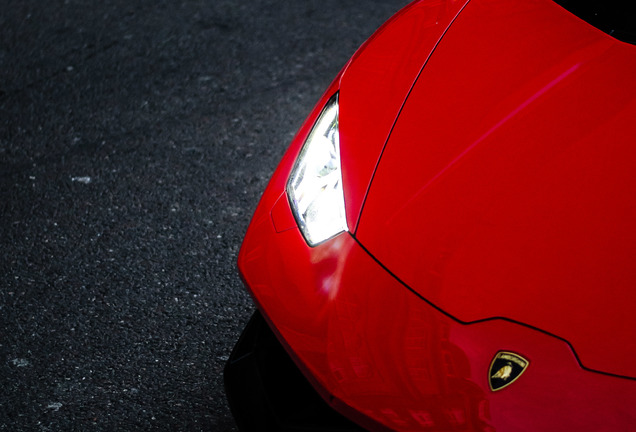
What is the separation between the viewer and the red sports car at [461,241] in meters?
1.31

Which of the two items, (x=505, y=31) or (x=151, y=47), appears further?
(x=151, y=47)

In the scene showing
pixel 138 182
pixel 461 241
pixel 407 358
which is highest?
pixel 461 241

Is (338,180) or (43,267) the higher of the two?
(338,180)

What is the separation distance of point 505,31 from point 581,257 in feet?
2.21

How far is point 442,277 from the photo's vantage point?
1.40 metres

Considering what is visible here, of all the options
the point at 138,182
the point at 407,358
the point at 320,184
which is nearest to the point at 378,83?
the point at 320,184

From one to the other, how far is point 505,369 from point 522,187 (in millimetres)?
383

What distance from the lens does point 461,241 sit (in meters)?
1.44

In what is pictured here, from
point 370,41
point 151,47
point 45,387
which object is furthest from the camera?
point 151,47

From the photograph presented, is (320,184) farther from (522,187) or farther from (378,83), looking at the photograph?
(522,187)

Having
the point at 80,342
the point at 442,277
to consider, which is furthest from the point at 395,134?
the point at 80,342

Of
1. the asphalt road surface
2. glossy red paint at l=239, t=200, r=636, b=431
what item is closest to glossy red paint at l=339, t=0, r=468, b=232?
glossy red paint at l=239, t=200, r=636, b=431

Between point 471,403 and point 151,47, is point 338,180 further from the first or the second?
point 151,47

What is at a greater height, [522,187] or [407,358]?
[522,187]
